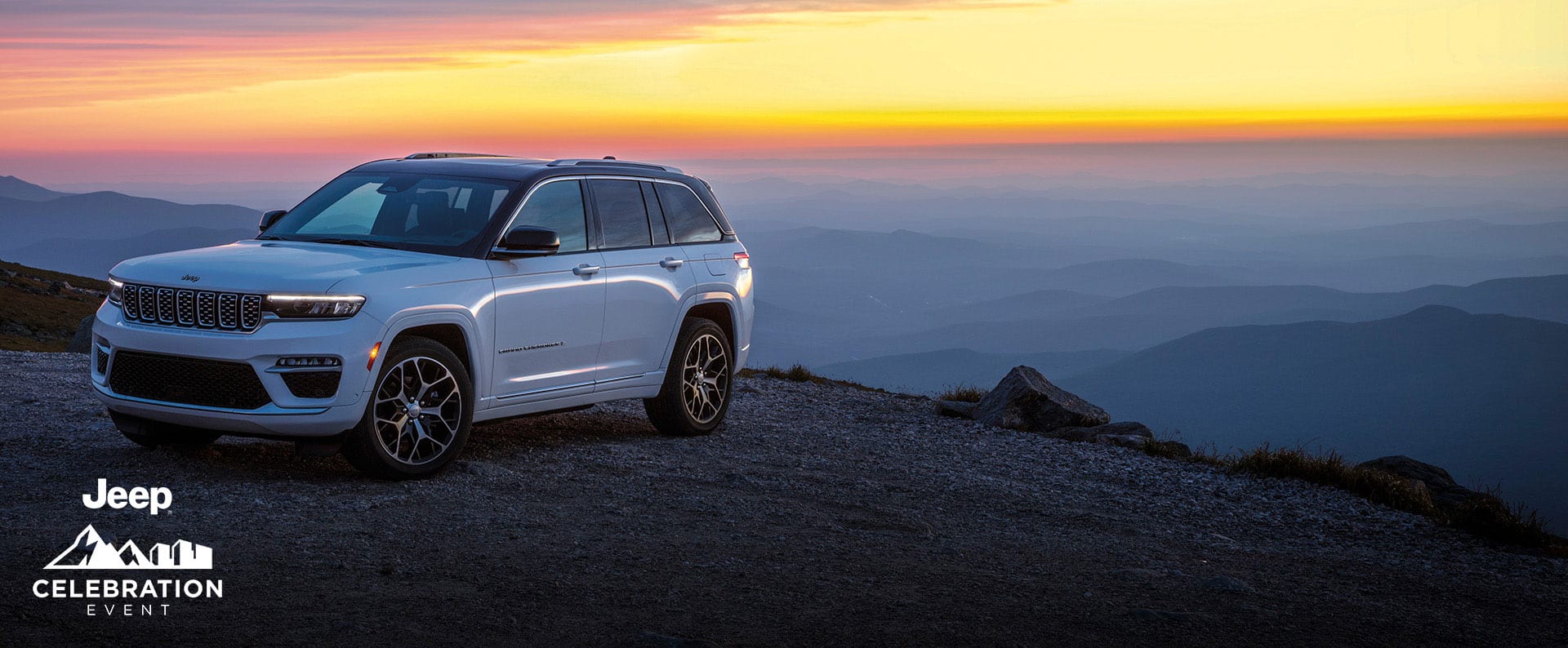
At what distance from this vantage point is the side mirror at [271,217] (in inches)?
364

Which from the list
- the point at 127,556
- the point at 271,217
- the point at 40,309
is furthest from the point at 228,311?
the point at 40,309

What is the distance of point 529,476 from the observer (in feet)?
28.8

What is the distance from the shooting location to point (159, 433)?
836 centimetres

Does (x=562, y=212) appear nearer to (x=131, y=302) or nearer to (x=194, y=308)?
(x=194, y=308)

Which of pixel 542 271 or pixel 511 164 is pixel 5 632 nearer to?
pixel 542 271

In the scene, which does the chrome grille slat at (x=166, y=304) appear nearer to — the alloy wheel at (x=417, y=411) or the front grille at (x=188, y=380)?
the front grille at (x=188, y=380)

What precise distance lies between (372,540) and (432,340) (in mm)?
1680

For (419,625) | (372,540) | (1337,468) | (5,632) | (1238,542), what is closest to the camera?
(5,632)

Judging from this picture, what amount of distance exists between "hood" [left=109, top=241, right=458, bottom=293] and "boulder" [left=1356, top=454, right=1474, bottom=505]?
8.48 metres

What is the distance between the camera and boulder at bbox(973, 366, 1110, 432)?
13.7m

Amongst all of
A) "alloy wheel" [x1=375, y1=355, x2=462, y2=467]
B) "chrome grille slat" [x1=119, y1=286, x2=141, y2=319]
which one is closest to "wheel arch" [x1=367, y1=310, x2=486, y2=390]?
"alloy wheel" [x1=375, y1=355, x2=462, y2=467]

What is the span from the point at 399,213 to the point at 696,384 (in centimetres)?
286

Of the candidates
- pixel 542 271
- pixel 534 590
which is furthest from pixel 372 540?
pixel 542 271

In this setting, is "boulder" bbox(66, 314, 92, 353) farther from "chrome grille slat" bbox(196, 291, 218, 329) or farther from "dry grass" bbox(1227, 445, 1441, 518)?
"dry grass" bbox(1227, 445, 1441, 518)
